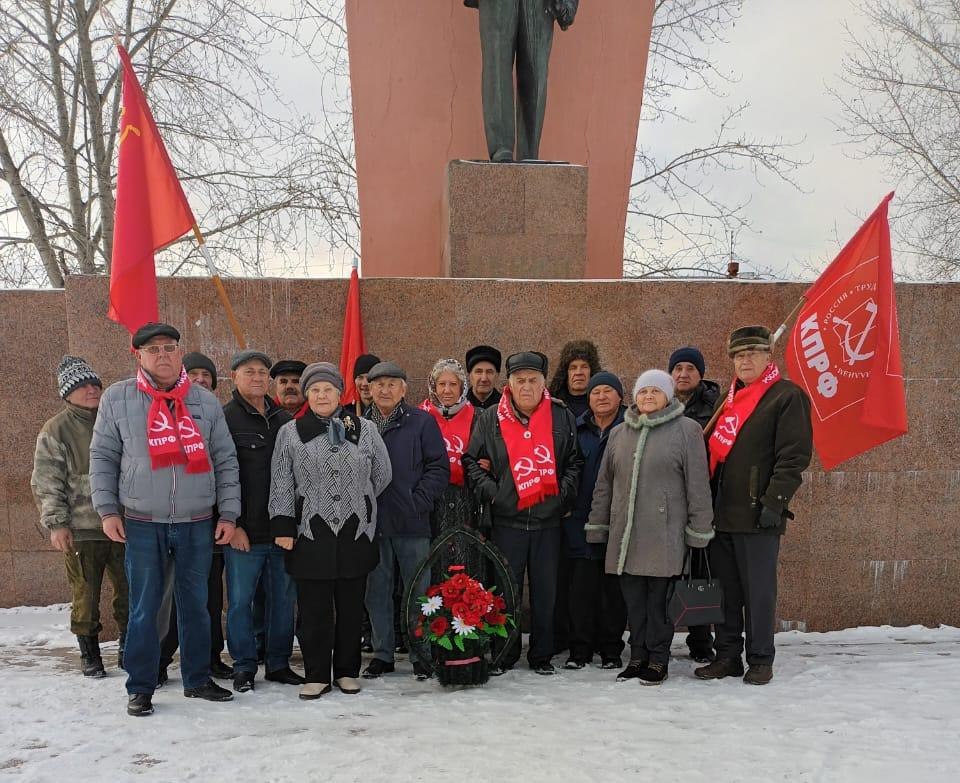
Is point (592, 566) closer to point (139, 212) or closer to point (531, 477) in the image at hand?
point (531, 477)

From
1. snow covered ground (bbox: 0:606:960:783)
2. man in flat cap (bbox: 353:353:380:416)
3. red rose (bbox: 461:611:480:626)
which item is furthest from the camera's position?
man in flat cap (bbox: 353:353:380:416)

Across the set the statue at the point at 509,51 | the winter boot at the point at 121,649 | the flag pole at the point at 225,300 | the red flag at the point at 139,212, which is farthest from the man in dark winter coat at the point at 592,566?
the statue at the point at 509,51

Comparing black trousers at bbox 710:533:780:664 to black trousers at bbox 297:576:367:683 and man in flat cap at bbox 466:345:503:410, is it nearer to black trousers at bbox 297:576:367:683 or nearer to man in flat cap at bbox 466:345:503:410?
man in flat cap at bbox 466:345:503:410

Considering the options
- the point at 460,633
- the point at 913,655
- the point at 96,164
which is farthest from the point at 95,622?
the point at 96,164

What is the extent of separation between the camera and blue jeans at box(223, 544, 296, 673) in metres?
3.96

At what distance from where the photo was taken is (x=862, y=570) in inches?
212

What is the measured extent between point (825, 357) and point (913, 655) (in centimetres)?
193

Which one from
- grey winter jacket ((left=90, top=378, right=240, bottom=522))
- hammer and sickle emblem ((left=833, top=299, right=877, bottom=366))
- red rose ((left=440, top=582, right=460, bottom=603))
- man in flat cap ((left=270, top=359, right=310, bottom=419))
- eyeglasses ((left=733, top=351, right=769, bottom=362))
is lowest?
→ red rose ((left=440, top=582, right=460, bottom=603))

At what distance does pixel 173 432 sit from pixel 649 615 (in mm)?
2553

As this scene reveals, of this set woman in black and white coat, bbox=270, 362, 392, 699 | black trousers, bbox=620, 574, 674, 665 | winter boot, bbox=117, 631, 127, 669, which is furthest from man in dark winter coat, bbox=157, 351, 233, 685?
black trousers, bbox=620, 574, 674, 665

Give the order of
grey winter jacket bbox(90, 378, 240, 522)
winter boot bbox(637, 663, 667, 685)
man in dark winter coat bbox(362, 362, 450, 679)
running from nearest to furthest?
grey winter jacket bbox(90, 378, 240, 522) < winter boot bbox(637, 663, 667, 685) < man in dark winter coat bbox(362, 362, 450, 679)

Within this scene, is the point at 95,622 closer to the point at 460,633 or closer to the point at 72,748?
the point at 72,748

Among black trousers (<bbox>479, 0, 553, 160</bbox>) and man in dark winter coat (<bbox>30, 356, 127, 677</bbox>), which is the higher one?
black trousers (<bbox>479, 0, 553, 160</bbox>)

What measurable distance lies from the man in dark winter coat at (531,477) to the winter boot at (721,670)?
2.63 feet
